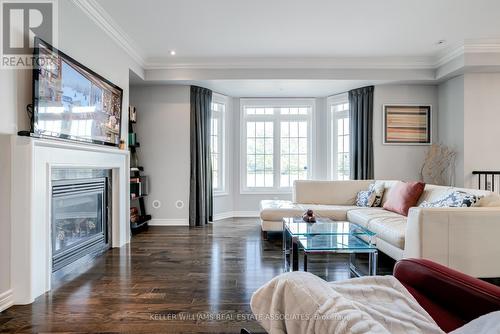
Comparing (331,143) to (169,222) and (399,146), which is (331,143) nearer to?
(399,146)

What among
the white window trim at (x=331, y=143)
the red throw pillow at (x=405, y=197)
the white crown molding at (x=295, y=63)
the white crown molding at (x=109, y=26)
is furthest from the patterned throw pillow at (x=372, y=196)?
the white crown molding at (x=109, y=26)

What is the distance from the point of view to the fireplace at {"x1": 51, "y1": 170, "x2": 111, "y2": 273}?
2.52 metres

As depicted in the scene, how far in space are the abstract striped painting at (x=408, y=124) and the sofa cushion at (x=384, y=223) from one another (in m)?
1.92

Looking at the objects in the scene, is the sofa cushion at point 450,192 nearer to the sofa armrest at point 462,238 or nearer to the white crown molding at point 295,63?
the sofa armrest at point 462,238

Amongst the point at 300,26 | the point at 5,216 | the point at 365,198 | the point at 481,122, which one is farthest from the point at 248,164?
the point at 5,216

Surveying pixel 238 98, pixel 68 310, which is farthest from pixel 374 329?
pixel 238 98

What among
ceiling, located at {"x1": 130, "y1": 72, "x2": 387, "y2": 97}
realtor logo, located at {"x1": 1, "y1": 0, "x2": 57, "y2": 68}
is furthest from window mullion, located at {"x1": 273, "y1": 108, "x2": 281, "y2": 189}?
realtor logo, located at {"x1": 1, "y1": 0, "x2": 57, "y2": 68}

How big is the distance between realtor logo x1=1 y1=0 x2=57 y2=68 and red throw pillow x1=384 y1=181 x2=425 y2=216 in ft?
13.2

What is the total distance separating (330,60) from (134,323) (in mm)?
4320

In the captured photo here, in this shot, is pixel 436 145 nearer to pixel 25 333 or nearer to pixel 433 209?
pixel 433 209

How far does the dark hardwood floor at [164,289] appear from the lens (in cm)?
181

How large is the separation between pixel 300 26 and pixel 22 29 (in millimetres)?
2788

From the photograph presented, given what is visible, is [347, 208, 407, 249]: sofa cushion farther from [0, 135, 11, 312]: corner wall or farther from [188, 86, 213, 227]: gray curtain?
[0, 135, 11, 312]: corner wall

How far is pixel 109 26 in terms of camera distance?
3271 millimetres
